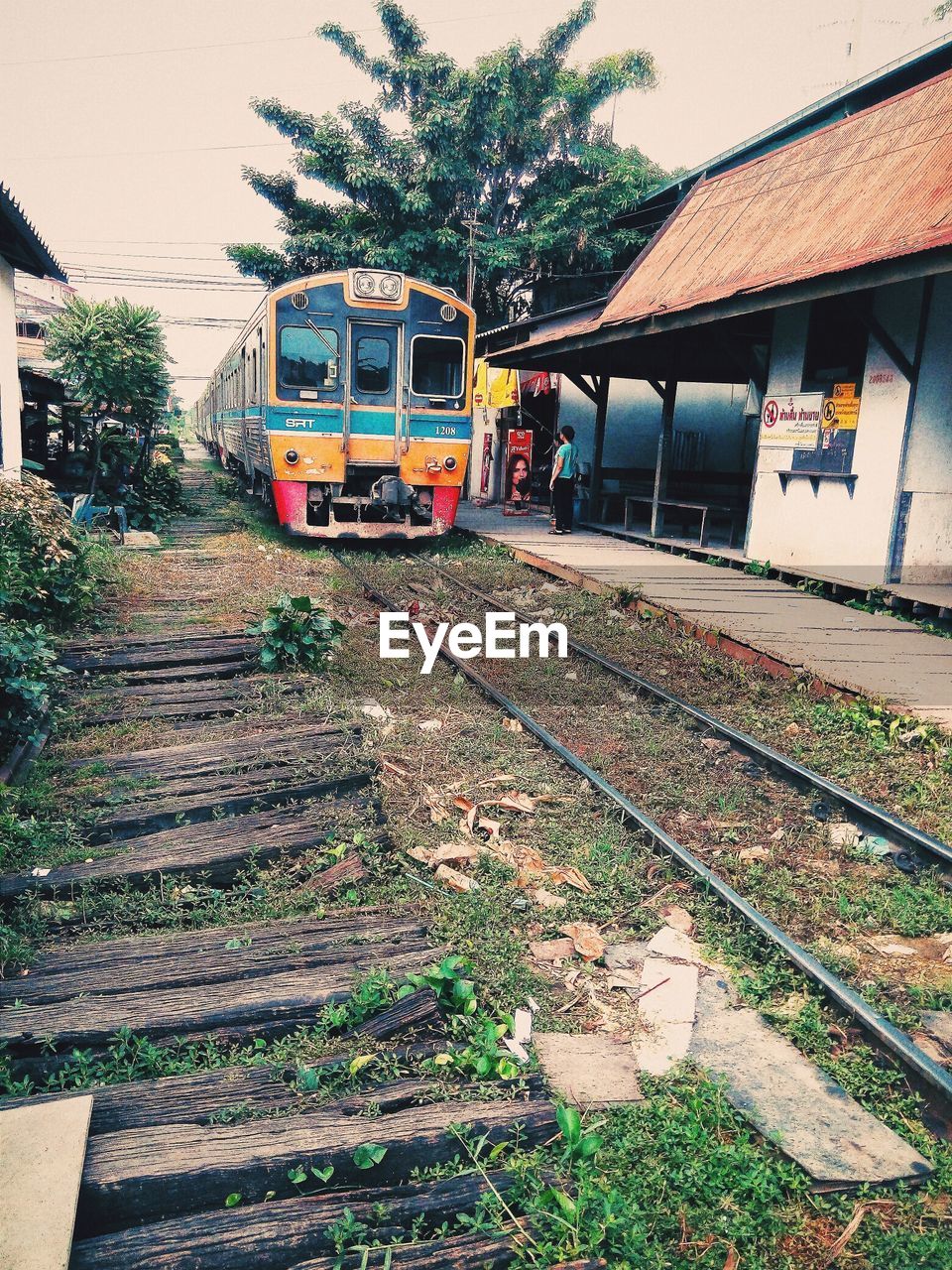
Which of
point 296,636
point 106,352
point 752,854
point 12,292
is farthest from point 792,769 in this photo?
point 12,292

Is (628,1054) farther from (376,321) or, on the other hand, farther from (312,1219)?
(376,321)

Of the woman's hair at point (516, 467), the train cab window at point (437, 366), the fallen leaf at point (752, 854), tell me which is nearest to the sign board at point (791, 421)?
the train cab window at point (437, 366)

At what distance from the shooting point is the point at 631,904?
4.21 m

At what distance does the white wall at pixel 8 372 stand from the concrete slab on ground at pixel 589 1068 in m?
12.5

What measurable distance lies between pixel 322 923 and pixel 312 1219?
1.47 meters

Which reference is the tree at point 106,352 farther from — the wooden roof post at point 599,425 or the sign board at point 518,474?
the sign board at point 518,474

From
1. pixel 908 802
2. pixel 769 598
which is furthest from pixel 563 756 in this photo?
pixel 769 598

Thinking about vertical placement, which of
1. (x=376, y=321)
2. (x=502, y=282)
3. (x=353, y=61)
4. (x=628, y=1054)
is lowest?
(x=628, y=1054)

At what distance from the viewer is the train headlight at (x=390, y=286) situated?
41.8 feet

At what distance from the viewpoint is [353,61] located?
2700 cm

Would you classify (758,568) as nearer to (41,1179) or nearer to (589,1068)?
(589,1068)

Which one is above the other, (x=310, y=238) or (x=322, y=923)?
(x=310, y=238)

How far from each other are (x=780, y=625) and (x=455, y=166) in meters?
21.8

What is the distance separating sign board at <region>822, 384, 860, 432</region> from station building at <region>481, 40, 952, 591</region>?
0.07 feet
